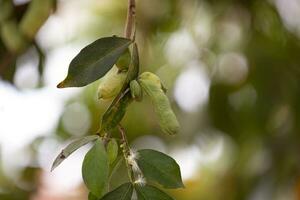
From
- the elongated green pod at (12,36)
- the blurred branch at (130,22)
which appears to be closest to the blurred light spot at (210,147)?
the elongated green pod at (12,36)

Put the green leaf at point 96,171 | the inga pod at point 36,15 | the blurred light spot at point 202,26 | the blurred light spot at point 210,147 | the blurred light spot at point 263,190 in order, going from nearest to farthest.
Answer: the green leaf at point 96,171 < the inga pod at point 36,15 < the blurred light spot at point 263,190 < the blurred light spot at point 202,26 < the blurred light spot at point 210,147

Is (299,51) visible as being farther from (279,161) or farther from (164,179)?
(164,179)

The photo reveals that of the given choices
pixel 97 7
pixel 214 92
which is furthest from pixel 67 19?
pixel 214 92

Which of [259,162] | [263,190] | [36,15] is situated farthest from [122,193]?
[259,162]

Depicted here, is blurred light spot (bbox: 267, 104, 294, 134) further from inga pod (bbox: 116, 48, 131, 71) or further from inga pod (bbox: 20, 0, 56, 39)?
inga pod (bbox: 116, 48, 131, 71)

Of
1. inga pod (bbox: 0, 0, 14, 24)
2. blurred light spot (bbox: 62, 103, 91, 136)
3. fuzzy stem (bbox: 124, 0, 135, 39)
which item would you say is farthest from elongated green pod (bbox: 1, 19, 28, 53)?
blurred light spot (bbox: 62, 103, 91, 136)

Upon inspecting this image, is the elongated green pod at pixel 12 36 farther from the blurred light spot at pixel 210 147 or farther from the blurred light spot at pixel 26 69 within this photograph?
the blurred light spot at pixel 210 147
